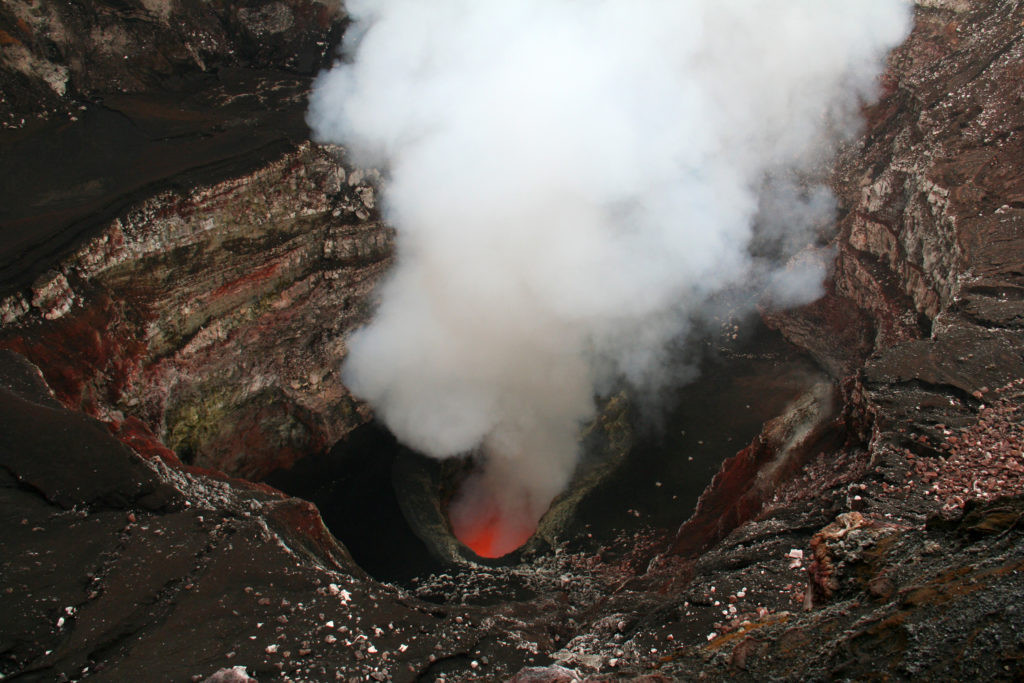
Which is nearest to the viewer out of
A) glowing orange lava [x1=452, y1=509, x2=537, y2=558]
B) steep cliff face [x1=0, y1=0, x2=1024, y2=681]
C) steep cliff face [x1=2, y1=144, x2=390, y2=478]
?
steep cliff face [x1=0, y1=0, x2=1024, y2=681]

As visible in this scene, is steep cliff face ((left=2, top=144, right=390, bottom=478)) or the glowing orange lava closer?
steep cliff face ((left=2, top=144, right=390, bottom=478))

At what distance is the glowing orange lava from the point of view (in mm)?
16547

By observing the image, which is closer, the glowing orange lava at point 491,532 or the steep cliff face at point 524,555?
the steep cliff face at point 524,555

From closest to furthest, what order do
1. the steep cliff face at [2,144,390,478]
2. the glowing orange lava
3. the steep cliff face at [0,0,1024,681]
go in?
the steep cliff face at [0,0,1024,681]
the steep cliff face at [2,144,390,478]
the glowing orange lava

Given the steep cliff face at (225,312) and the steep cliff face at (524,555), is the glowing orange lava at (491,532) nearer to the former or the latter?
the steep cliff face at (524,555)

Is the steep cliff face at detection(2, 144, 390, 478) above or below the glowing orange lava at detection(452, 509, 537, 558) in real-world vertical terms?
above

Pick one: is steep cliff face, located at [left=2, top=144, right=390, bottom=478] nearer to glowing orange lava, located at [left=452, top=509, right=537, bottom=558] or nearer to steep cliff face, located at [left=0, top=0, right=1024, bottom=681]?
steep cliff face, located at [left=0, top=0, right=1024, bottom=681]

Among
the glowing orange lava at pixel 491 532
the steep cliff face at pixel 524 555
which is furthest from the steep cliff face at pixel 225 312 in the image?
the glowing orange lava at pixel 491 532

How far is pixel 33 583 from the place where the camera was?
7.71m

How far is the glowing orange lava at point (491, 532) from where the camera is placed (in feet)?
54.3

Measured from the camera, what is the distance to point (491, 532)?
17156 mm

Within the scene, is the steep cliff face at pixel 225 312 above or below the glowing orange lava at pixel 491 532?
above

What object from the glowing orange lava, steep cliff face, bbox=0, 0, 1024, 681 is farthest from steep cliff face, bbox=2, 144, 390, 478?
the glowing orange lava

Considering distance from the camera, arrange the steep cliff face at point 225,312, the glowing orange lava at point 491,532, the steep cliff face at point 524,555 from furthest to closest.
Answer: the glowing orange lava at point 491,532
the steep cliff face at point 225,312
the steep cliff face at point 524,555
